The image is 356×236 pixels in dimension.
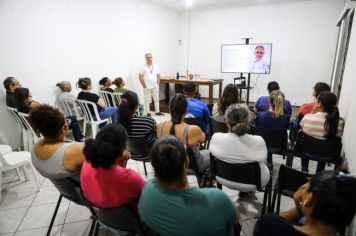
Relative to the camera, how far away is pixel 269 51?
19.7ft

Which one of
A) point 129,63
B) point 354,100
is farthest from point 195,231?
point 129,63

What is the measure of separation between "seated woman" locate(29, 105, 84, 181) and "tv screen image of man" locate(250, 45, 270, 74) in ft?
18.2

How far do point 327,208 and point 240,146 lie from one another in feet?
3.00

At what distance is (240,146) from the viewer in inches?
69.2

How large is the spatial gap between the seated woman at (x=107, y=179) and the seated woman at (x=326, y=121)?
193 cm

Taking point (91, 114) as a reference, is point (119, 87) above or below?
above

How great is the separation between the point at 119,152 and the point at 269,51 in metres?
5.64

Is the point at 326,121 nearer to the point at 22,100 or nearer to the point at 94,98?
the point at 94,98

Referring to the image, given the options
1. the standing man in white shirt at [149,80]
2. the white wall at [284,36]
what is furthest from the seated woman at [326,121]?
the white wall at [284,36]

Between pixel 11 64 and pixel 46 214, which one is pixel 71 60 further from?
pixel 46 214

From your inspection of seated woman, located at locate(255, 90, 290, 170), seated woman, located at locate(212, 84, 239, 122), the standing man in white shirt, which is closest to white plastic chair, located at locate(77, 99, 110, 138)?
seated woman, located at locate(212, 84, 239, 122)

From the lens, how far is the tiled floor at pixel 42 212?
6.59ft

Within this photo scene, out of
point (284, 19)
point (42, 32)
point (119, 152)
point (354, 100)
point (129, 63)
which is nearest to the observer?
point (119, 152)

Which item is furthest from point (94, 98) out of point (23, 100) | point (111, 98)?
point (23, 100)
